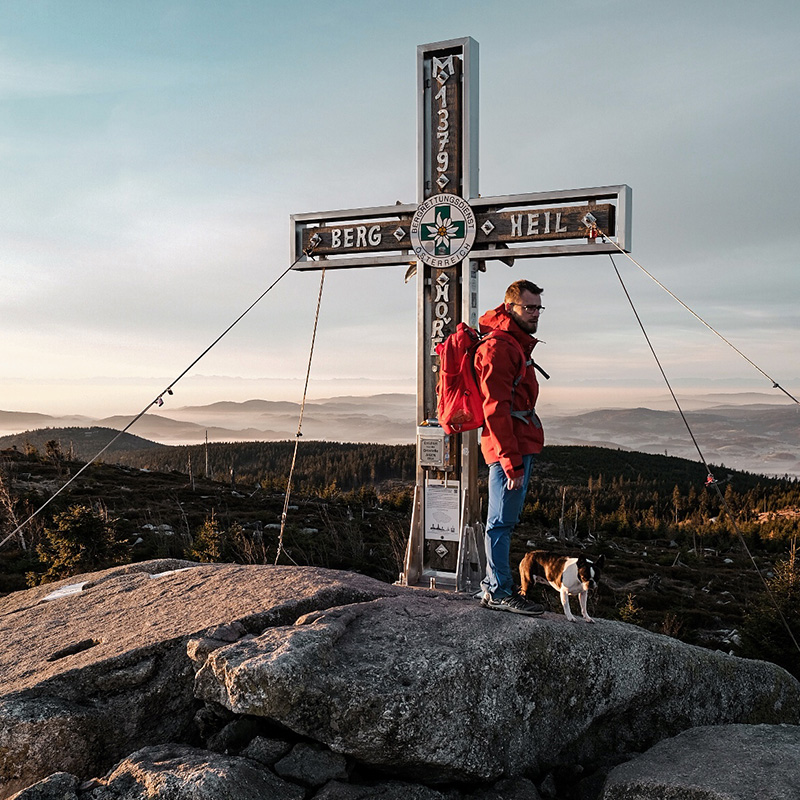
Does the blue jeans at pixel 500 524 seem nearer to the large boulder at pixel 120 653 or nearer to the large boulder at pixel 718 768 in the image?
the large boulder at pixel 120 653

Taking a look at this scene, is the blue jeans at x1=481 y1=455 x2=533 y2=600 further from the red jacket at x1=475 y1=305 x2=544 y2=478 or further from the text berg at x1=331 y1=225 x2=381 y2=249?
the text berg at x1=331 y1=225 x2=381 y2=249

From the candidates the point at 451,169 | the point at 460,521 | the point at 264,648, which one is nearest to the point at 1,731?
the point at 264,648

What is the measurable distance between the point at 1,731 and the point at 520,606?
424 cm

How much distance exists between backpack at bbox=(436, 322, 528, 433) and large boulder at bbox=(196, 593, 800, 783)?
6.08 ft

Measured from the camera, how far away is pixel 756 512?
169ft

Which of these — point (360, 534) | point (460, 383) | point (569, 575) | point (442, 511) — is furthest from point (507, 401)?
point (360, 534)

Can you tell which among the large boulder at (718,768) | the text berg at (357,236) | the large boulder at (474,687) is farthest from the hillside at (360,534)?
the text berg at (357,236)

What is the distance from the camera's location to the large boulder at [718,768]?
4.69 metres

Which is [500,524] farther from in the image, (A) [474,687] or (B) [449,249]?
(B) [449,249]

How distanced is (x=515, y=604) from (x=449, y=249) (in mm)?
5019

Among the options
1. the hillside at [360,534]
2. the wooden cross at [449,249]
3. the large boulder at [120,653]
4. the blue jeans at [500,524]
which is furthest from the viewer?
the hillside at [360,534]

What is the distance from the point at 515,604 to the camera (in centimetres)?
646

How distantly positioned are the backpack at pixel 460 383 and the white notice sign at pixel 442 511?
6.87ft

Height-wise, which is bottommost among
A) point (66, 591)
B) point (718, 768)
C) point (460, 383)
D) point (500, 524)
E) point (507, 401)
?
point (718, 768)
